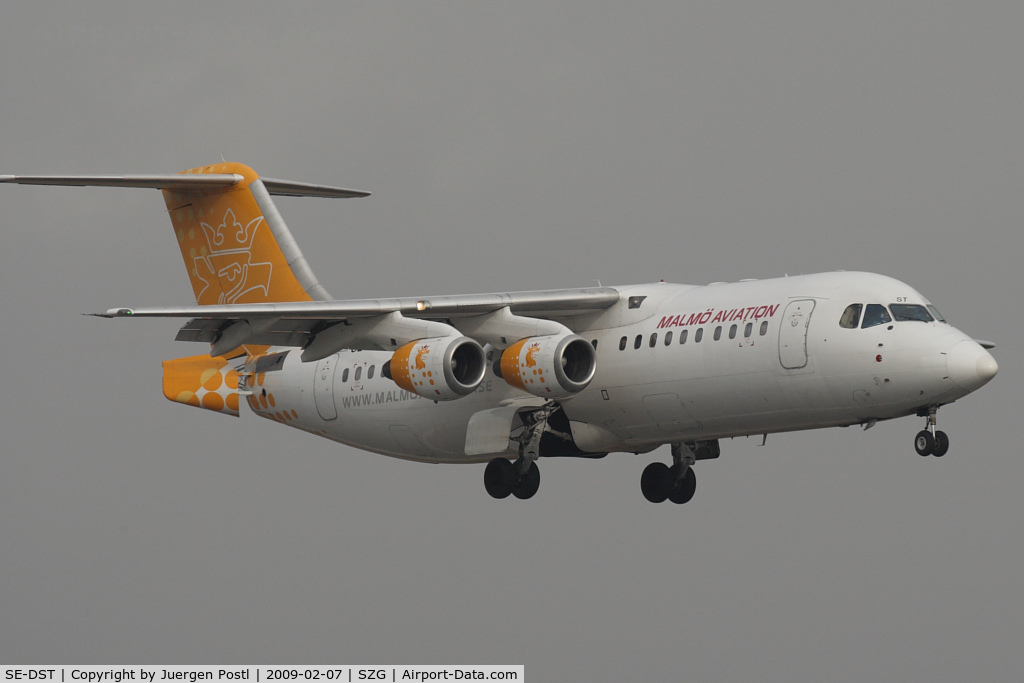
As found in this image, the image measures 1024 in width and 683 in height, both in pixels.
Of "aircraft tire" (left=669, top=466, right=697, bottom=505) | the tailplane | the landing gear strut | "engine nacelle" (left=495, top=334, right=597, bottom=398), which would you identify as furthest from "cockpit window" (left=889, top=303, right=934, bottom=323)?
the tailplane

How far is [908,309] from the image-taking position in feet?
56.2

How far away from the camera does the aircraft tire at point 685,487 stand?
69.3ft

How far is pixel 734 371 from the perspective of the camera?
697 inches

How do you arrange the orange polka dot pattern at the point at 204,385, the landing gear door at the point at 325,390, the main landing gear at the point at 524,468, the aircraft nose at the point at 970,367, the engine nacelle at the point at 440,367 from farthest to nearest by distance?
the orange polka dot pattern at the point at 204,385
the landing gear door at the point at 325,390
the main landing gear at the point at 524,468
the engine nacelle at the point at 440,367
the aircraft nose at the point at 970,367

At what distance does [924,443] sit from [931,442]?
0.24 ft

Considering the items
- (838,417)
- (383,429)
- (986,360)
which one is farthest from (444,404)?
(986,360)

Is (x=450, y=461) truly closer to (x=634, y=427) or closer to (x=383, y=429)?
(x=383, y=429)

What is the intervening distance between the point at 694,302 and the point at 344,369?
539 cm

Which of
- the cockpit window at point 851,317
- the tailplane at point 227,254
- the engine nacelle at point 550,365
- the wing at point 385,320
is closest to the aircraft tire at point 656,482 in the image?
the wing at point 385,320

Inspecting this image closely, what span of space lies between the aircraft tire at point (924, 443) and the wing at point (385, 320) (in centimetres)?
410

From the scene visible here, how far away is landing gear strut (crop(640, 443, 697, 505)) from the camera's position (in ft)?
68.9

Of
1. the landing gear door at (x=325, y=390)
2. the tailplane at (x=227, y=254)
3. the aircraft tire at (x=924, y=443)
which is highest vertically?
the tailplane at (x=227, y=254)

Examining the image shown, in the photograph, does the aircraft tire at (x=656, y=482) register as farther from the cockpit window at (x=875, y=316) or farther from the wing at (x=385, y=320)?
the cockpit window at (x=875, y=316)

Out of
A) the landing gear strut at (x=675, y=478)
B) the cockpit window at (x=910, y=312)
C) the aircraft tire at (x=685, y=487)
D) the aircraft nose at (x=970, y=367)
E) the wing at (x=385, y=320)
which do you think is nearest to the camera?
the aircraft nose at (x=970, y=367)
